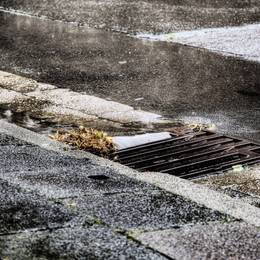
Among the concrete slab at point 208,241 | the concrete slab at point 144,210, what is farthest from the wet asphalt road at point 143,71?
the concrete slab at point 208,241

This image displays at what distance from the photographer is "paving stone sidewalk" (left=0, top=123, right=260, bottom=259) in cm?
348

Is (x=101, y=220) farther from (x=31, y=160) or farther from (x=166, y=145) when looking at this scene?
(x=166, y=145)

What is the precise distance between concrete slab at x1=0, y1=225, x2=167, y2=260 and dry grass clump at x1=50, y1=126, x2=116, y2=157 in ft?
6.64

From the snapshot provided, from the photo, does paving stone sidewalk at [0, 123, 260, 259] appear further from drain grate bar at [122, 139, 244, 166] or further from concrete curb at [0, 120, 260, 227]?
drain grate bar at [122, 139, 244, 166]

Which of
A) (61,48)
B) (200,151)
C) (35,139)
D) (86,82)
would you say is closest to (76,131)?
(35,139)

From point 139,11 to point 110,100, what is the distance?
5.48m

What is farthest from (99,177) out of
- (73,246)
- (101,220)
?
(73,246)

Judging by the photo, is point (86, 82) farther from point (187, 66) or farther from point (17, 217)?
point (17, 217)

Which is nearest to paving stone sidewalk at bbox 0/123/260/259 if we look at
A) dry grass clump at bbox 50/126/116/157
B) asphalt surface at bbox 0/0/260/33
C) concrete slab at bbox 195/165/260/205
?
concrete slab at bbox 195/165/260/205

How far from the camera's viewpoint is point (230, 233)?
12.4ft

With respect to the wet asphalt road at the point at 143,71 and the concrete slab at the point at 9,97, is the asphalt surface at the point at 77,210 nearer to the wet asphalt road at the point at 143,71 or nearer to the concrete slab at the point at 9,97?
the wet asphalt road at the point at 143,71

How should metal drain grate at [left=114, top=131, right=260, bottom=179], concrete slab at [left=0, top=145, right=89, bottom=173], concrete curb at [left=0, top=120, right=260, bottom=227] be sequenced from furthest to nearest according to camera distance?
metal drain grate at [left=114, top=131, right=260, bottom=179]
concrete slab at [left=0, top=145, right=89, bottom=173]
concrete curb at [left=0, top=120, right=260, bottom=227]

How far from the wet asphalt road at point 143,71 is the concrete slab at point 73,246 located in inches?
112

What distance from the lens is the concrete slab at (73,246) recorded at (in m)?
3.39
